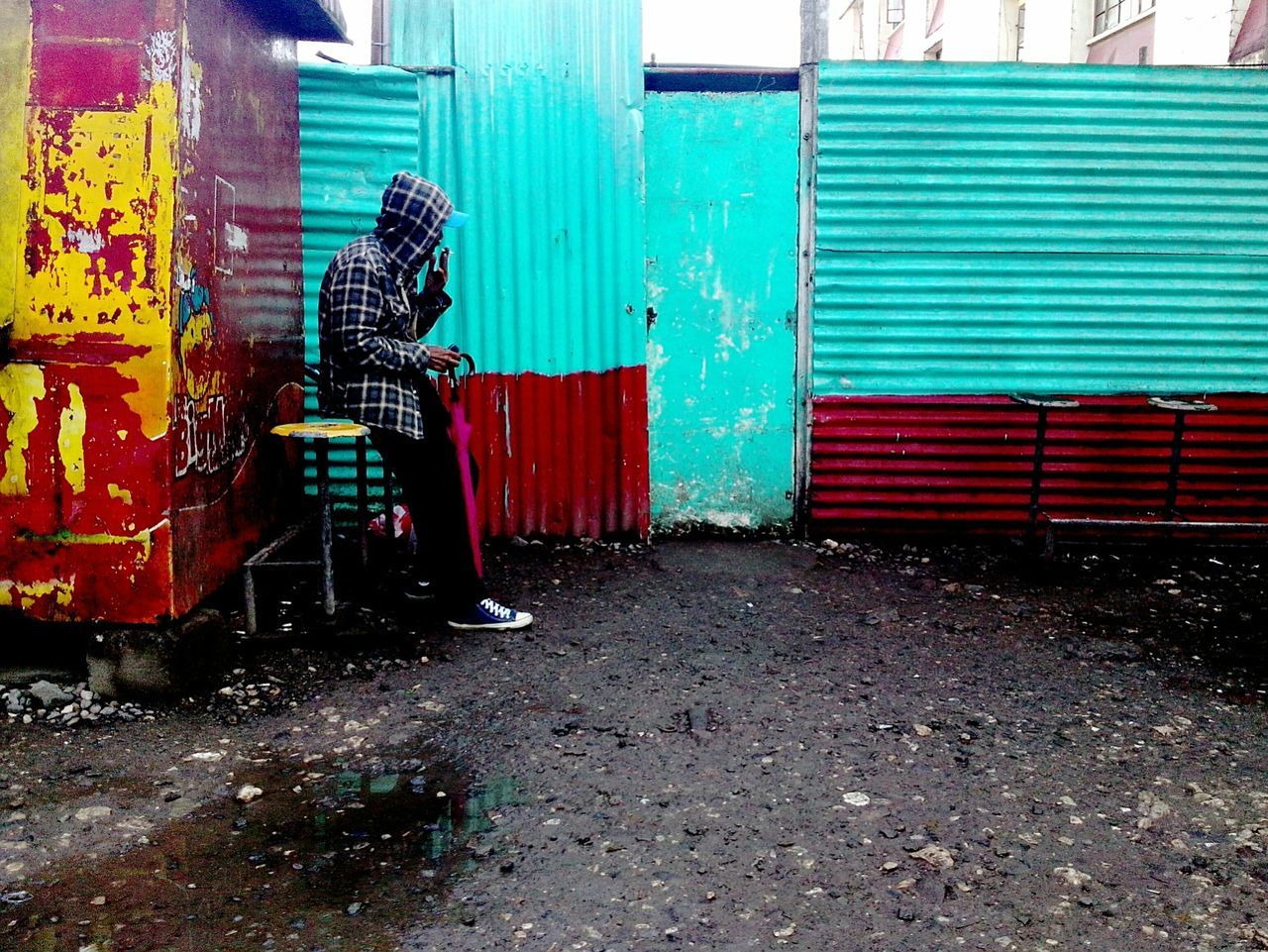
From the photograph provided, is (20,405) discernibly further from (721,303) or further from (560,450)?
(721,303)

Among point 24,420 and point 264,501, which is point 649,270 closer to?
point 264,501

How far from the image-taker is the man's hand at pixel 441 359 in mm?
4328

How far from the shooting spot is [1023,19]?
1664cm

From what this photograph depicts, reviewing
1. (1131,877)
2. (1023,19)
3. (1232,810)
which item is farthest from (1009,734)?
(1023,19)

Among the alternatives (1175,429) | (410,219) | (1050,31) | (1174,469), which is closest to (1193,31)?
(1050,31)

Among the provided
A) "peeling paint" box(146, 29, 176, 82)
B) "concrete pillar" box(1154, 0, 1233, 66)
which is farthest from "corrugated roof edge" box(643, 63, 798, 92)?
"concrete pillar" box(1154, 0, 1233, 66)

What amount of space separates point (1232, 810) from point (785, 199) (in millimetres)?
4032

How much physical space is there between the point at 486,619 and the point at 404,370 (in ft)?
3.86

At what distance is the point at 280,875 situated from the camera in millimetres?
2639

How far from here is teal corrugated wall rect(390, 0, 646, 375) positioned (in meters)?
5.67

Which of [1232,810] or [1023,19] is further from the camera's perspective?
[1023,19]

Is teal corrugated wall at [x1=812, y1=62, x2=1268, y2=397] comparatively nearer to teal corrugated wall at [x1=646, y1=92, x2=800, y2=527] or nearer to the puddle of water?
teal corrugated wall at [x1=646, y1=92, x2=800, y2=527]

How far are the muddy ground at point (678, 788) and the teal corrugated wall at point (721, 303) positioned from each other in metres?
1.25

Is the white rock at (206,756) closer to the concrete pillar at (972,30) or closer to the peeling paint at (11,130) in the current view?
the peeling paint at (11,130)
